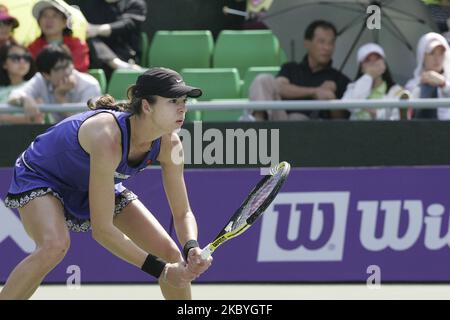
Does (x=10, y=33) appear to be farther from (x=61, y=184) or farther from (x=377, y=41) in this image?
(x=61, y=184)

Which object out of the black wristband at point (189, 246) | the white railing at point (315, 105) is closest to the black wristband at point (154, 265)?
the black wristband at point (189, 246)

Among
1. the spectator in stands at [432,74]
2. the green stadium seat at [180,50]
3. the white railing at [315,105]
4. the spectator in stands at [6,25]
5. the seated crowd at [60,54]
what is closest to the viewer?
the white railing at [315,105]

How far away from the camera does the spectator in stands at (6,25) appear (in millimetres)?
10219

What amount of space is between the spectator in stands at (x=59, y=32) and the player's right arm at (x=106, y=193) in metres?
3.84

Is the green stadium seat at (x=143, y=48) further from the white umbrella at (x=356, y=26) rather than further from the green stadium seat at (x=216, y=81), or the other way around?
the white umbrella at (x=356, y=26)

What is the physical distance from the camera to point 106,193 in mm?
5930

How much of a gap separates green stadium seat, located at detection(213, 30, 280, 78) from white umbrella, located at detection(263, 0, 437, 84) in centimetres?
53

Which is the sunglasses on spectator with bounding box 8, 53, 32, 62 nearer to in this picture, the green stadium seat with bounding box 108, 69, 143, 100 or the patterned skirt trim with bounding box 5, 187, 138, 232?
the green stadium seat with bounding box 108, 69, 143, 100

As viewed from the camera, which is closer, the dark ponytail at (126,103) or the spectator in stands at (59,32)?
the dark ponytail at (126,103)

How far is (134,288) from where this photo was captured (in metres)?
8.75

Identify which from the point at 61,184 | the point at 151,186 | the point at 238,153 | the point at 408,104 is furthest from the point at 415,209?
the point at 61,184

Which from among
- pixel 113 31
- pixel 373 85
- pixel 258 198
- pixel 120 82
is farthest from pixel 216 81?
pixel 258 198

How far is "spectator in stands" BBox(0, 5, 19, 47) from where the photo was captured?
10.2m

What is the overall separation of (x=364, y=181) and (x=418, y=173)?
39 cm
